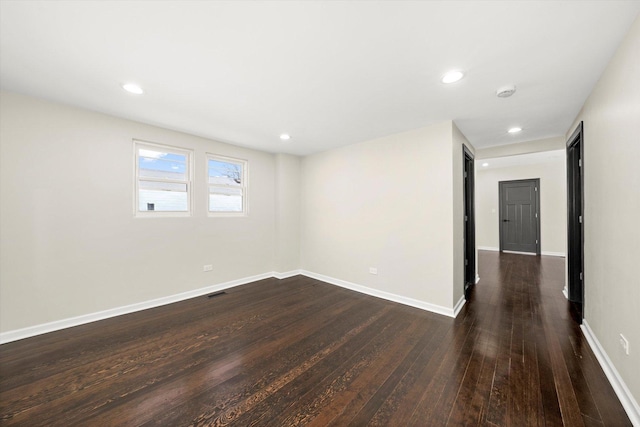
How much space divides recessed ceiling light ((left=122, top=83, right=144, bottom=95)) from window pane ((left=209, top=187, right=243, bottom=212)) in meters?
1.85

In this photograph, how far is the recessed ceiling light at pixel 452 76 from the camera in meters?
1.98

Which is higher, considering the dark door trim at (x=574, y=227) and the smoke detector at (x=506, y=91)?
the smoke detector at (x=506, y=91)

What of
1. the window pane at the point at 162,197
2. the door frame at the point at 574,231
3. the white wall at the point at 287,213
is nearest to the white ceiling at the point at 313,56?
the door frame at the point at 574,231

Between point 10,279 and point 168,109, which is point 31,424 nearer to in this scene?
point 10,279

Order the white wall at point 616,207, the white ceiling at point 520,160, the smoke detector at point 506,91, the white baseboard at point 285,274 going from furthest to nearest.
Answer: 1. the white ceiling at point 520,160
2. the white baseboard at point 285,274
3. the smoke detector at point 506,91
4. the white wall at point 616,207

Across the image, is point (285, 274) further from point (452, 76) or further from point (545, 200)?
point (545, 200)

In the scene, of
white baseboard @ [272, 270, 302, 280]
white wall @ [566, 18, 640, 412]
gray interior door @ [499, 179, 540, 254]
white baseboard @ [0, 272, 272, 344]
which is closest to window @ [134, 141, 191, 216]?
white baseboard @ [0, 272, 272, 344]

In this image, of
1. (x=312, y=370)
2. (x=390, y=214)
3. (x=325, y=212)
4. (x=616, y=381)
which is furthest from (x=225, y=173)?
(x=616, y=381)

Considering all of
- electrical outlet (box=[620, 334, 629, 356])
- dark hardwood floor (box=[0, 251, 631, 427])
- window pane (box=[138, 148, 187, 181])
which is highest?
window pane (box=[138, 148, 187, 181])

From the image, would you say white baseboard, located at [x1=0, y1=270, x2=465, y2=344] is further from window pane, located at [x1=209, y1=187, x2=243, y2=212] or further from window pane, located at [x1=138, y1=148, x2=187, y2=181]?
window pane, located at [x1=138, y1=148, x2=187, y2=181]

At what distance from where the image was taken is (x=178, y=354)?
221 cm

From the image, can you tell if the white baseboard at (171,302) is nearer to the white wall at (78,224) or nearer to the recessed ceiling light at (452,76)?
the white wall at (78,224)

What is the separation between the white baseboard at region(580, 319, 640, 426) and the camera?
1465 mm

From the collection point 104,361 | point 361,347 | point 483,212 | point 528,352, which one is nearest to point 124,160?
point 104,361
